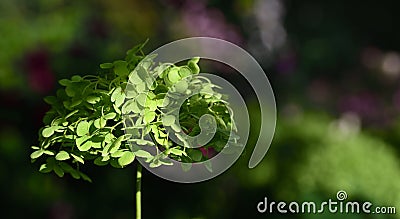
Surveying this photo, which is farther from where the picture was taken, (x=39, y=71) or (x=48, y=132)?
(x=39, y=71)

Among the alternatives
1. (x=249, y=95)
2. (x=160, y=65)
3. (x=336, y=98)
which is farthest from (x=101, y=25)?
(x=160, y=65)

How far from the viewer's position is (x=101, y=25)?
297 centimetres

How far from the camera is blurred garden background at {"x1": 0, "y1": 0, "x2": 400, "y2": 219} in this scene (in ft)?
7.22

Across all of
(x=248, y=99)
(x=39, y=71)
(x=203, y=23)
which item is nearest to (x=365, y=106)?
(x=248, y=99)

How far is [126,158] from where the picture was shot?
1.13 m

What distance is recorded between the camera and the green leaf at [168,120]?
45.3 inches

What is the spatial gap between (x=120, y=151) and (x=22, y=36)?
1.67 meters

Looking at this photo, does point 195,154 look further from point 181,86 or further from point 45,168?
point 45,168

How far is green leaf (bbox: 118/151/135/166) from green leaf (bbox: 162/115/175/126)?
0.07m

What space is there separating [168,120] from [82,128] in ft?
0.46

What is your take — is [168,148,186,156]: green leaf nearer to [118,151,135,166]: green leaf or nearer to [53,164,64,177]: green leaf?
[118,151,135,166]: green leaf

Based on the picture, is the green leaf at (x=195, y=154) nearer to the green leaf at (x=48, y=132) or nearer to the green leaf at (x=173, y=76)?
the green leaf at (x=173, y=76)

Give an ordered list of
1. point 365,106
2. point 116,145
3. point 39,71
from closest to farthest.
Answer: point 116,145 < point 39,71 < point 365,106

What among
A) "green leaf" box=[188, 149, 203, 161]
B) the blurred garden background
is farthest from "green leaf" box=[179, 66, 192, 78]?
the blurred garden background
